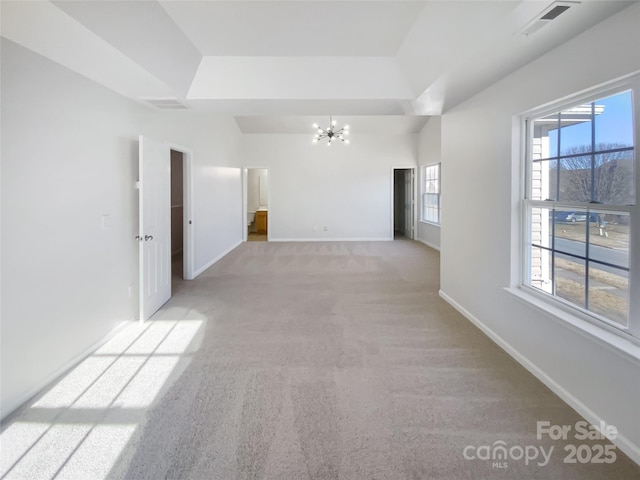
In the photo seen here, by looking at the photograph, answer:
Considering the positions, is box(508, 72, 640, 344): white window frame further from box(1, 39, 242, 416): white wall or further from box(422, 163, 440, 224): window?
box(422, 163, 440, 224): window

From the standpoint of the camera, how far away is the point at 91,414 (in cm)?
203

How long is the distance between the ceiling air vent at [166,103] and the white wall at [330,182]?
5.68 meters

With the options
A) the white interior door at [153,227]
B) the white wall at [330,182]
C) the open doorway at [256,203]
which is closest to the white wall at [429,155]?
the white wall at [330,182]

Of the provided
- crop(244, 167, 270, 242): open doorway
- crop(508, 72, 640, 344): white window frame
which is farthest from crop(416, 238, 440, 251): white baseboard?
crop(508, 72, 640, 344): white window frame

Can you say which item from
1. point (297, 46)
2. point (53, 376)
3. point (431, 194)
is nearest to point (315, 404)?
point (53, 376)

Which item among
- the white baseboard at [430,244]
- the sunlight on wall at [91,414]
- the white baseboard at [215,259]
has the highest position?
the white baseboard at [430,244]

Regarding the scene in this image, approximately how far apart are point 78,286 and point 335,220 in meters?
7.17

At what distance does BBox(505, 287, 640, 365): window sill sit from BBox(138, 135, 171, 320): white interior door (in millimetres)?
3353

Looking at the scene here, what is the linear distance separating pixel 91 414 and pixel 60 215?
4.40 ft

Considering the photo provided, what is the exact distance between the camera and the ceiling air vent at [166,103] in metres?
3.25

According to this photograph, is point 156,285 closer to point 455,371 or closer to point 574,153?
point 455,371

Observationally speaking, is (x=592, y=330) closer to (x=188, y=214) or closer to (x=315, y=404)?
(x=315, y=404)

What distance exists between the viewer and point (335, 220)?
939 cm

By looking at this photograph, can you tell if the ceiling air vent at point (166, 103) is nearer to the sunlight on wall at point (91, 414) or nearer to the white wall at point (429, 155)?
the sunlight on wall at point (91, 414)
